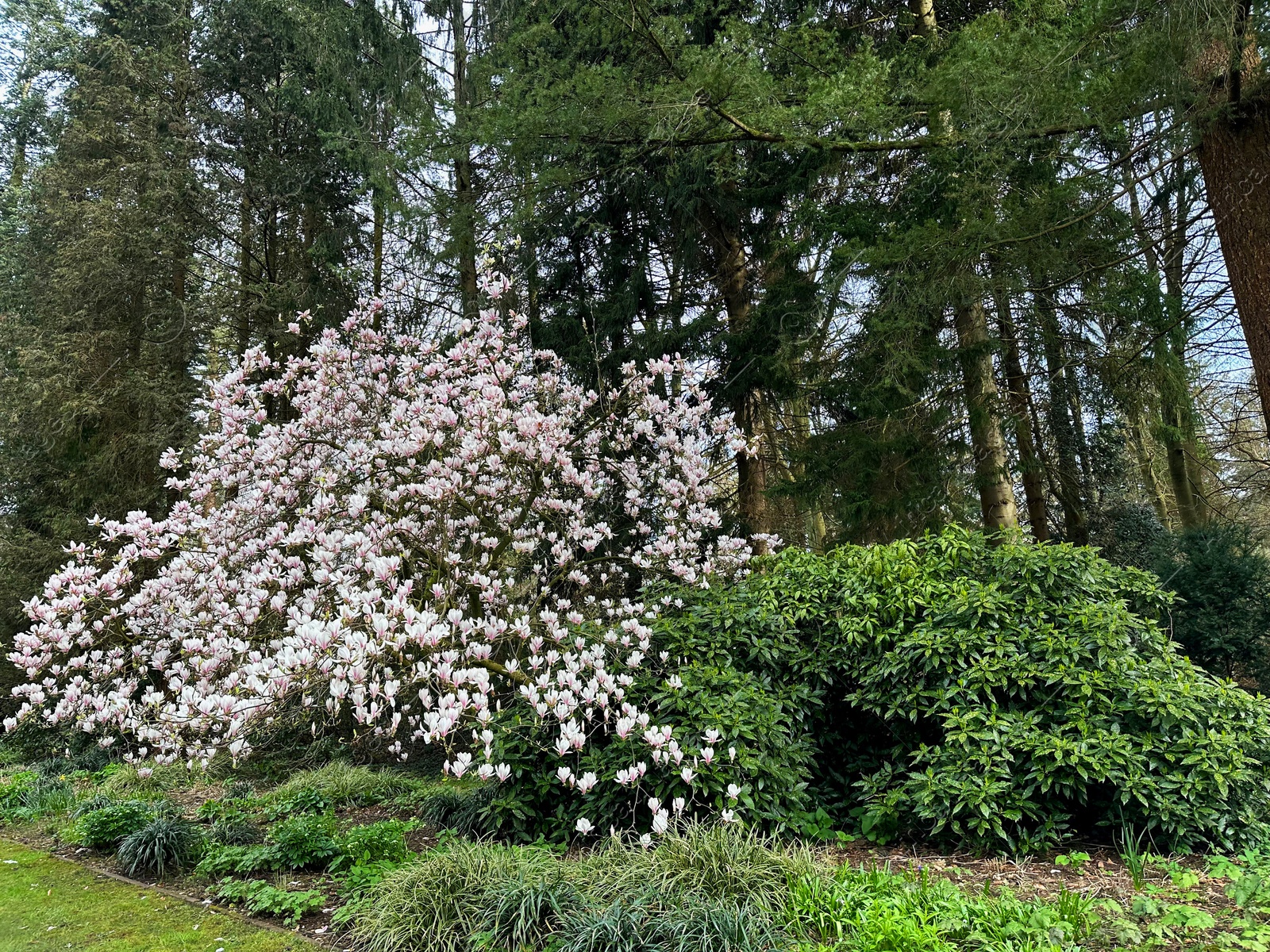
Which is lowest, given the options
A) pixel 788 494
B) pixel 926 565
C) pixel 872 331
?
pixel 926 565

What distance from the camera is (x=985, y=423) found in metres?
6.57

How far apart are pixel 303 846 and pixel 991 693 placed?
3.65 m

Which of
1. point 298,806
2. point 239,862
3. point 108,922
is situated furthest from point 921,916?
point 298,806

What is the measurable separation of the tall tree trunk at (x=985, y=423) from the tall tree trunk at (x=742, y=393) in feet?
6.44

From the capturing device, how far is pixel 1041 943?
240cm

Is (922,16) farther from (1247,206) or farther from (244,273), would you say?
(244,273)

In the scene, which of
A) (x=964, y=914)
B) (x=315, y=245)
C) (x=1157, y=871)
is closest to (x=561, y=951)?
(x=964, y=914)

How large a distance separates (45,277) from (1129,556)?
1500 centimetres

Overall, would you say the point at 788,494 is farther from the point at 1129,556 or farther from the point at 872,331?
the point at 1129,556

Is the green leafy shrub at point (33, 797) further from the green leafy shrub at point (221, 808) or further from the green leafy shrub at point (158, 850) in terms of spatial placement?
the green leafy shrub at point (158, 850)

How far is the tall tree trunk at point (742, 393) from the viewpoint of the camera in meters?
7.63

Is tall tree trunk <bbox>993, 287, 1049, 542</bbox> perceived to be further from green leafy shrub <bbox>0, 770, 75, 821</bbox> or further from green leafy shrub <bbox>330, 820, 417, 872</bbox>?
green leafy shrub <bbox>0, 770, 75, 821</bbox>

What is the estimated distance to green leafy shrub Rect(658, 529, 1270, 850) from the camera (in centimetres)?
326

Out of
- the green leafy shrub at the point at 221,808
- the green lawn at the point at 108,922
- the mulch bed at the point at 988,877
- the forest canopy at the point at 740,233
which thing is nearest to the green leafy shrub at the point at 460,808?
the mulch bed at the point at 988,877
